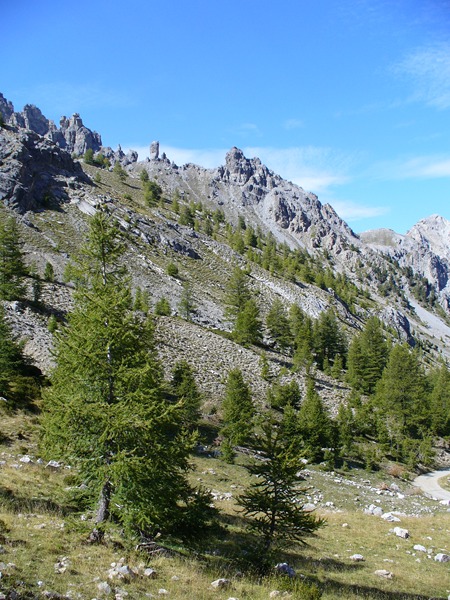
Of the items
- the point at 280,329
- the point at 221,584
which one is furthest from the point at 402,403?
the point at 221,584

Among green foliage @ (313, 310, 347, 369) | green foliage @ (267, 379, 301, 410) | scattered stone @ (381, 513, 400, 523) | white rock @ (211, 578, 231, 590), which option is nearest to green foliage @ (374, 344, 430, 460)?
green foliage @ (267, 379, 301, 410)

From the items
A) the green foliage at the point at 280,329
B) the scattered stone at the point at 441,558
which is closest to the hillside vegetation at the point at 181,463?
the scattered stone at the point at 441,558

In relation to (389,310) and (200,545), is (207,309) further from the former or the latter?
(389,310)

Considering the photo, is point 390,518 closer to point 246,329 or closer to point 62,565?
point 62,565

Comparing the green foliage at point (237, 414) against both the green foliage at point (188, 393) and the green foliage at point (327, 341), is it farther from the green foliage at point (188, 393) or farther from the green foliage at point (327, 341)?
the green foliage at point (327, 341)

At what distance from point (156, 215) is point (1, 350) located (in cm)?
9630

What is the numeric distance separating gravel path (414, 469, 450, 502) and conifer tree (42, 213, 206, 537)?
111 feet

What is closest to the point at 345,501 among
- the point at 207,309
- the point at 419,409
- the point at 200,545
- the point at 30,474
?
the point at 200,545

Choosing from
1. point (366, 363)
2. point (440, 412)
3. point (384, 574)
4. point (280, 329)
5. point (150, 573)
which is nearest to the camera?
point (150, 573)

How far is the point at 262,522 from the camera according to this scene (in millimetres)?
11812

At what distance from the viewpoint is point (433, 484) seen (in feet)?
131

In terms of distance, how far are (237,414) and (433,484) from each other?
22.1 metres

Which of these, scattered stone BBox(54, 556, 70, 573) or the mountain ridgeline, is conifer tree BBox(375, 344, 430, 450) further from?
scattered stone BBox(54, 556, 70, 573)

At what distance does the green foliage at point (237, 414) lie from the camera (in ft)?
113
